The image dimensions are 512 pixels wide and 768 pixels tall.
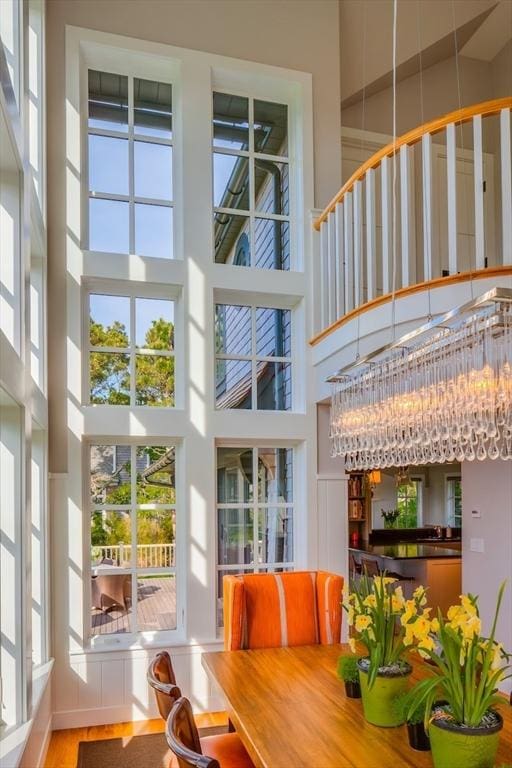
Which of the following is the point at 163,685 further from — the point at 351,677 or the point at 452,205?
the point at 452,205

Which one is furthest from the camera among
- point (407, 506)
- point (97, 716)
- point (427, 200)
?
point (407, 506)

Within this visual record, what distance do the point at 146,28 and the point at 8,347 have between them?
321cm

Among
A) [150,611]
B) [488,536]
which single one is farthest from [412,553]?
[150,611]

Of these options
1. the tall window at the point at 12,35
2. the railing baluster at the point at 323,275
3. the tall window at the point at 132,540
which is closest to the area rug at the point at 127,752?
the tall window at the point at 132,540

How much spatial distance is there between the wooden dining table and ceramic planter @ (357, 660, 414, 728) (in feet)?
0.09

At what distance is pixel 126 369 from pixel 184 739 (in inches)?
112

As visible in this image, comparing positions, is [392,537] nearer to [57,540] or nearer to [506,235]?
[57,540]

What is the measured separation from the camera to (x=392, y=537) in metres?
10.4

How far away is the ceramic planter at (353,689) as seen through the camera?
2.41 meters

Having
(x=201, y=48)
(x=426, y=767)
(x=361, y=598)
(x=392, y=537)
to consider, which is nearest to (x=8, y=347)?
(x=361, y=598)

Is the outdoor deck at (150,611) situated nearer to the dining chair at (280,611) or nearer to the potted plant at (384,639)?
the dining chair at (280,611)

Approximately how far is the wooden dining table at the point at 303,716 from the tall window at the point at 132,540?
4.40ft

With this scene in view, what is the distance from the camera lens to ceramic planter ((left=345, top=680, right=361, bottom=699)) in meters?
2.41

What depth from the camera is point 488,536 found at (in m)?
4.60
